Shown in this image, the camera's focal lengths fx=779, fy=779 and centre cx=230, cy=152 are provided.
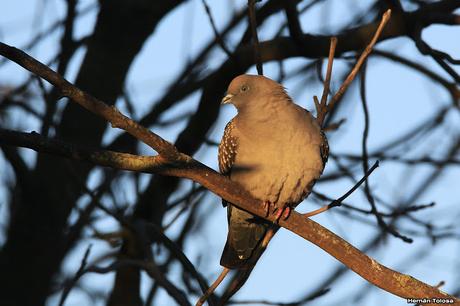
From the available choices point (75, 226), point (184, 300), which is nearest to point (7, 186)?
point (75, 226)

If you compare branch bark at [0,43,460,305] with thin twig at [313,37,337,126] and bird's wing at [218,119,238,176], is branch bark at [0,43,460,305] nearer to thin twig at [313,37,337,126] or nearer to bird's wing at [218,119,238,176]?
thin twig at [313,37,337,126]

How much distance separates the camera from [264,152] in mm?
4988

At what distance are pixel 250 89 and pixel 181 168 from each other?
1854mm

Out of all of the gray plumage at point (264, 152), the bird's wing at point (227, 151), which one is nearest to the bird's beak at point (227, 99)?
the gray plumage at point (264, 152)

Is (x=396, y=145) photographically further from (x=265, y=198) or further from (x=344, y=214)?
(x=265, y=198)

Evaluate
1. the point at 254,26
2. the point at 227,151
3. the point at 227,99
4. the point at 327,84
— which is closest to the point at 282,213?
the point at 327,84

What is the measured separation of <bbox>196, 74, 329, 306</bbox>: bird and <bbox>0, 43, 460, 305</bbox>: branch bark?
518 millimetres

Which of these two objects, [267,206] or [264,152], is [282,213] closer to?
[267,206]

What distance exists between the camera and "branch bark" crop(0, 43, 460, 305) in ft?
11.2

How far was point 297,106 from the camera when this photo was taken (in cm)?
537

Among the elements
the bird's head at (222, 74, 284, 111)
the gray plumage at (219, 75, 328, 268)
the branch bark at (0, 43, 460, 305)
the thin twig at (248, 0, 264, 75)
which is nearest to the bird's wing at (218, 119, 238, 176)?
the gray plumage at (219, 75, 328, 268)

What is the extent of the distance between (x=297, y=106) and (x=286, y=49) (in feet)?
2.54

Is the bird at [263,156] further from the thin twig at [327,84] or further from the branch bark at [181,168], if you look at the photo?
the branch bark at [181,168]

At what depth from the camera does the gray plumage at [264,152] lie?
4914 mm
